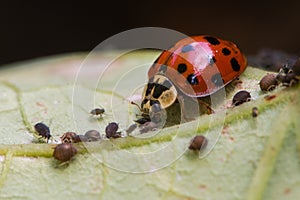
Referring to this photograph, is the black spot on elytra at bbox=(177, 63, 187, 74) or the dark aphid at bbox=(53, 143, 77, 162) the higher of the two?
the black spot on elytra at bbox=(177, 63, 187, 74)

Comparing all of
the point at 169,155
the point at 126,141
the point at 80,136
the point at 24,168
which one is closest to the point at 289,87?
the point at 169,155

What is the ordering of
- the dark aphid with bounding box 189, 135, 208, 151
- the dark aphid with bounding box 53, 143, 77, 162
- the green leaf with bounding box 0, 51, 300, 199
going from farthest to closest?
the dark aphid with bounding box 53, 143, 77, 162
the dark aphid with bounding box 189, 135, 208, 151
the green leaf with bounding box 0, 51, 300, 199

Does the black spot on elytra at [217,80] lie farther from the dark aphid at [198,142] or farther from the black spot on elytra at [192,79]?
the dark aphid at [198,142]

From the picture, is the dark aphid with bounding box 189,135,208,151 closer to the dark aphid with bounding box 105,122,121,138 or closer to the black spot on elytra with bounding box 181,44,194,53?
the dark aphid with bounding box 105,122,121,138

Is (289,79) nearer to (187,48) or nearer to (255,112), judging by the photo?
(255,112)

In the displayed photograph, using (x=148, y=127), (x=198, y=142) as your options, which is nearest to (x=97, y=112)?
(x=148, y=127)

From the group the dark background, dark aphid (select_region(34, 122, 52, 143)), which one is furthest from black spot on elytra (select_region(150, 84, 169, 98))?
the dark background

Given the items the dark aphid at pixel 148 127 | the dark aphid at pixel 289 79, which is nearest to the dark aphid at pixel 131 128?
the dark aphid at pixel 148 127
